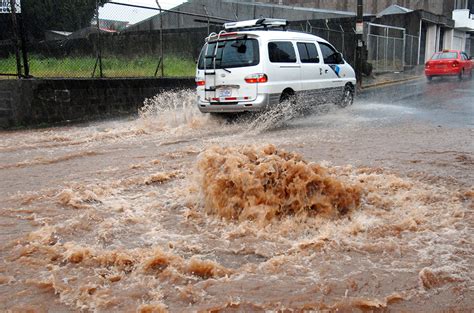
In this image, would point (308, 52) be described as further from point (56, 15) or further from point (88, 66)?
point (56, 15)

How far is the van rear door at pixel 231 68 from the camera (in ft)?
33.5

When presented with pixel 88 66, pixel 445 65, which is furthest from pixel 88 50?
pixel 445 65

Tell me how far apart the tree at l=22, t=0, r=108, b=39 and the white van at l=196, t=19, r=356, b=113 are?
15.0 feet

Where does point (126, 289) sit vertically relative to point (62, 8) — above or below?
below

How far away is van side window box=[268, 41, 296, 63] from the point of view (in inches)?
410

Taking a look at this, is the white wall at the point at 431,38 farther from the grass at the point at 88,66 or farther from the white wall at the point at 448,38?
the grass at the point at 88,66

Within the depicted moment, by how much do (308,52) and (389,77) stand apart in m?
15.9

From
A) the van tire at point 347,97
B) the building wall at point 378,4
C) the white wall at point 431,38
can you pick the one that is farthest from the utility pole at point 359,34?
the building wall at point 378,4

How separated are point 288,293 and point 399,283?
0.81 meters

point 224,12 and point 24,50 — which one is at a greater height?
point 224,12

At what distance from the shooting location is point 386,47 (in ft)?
94.5

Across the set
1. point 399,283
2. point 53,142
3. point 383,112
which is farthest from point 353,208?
point 383,112

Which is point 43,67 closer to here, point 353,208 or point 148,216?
point 148,216

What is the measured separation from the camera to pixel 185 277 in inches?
143
